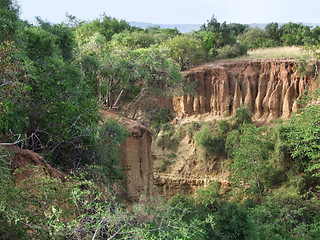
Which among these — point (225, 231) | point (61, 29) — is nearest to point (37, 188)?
point (225, 231)

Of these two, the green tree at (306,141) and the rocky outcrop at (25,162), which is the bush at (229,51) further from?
the rocky outcrop at (25,162)

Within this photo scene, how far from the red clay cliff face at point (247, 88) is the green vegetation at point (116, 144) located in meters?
1.13

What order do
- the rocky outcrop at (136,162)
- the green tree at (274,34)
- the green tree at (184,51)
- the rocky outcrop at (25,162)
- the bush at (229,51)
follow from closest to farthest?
the rocky outcrop at (25,162)
the rocky outcrop at (136,162)
the green tree at (184,51)
the bush at (229,51)
the green tree at (274,34)

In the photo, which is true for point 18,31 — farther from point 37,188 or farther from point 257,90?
point 257,90

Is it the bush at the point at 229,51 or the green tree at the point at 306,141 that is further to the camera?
the bush at the point at 229,51

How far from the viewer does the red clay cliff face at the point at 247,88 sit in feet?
75.8

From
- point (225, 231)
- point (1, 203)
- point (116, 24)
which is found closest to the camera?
point (1, 203)

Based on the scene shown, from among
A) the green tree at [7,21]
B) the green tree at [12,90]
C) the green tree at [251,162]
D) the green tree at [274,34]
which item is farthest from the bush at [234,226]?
the green tree at [274,34]

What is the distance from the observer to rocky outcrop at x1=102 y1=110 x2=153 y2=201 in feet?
37.9

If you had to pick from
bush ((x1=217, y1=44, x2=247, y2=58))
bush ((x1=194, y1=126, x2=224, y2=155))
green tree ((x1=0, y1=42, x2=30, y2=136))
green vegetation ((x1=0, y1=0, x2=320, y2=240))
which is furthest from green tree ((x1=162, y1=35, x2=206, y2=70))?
green tree ((x1=0, y1=42, x2=30, y2=136))

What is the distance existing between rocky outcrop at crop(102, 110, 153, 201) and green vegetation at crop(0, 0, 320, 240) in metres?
0.57

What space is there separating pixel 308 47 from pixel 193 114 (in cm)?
852

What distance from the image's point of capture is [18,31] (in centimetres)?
912

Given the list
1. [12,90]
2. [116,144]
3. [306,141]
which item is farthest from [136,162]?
[306,141]
